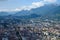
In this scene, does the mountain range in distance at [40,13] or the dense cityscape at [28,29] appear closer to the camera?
the dense cityscape at [28,29]

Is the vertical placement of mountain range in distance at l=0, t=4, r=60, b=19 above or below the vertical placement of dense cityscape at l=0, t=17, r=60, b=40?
above

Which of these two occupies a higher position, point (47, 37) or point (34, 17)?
point (34, 17)

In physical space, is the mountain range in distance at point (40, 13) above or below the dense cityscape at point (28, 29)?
above

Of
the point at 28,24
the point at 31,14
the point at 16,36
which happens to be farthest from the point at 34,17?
the point at 16,36

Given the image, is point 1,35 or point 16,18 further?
point 16,18

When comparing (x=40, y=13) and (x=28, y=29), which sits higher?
(x=40, y=13)

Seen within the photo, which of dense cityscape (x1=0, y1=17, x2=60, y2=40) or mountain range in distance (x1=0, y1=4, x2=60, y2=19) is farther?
mountain range in distance (x1=0, y1=4, x2=60, y2=19)

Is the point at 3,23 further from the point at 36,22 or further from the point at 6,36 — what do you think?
the point at 36,22

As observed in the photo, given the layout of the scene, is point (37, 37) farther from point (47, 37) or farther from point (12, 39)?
point (12, 39)

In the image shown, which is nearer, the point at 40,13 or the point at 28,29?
the point at 28,29
